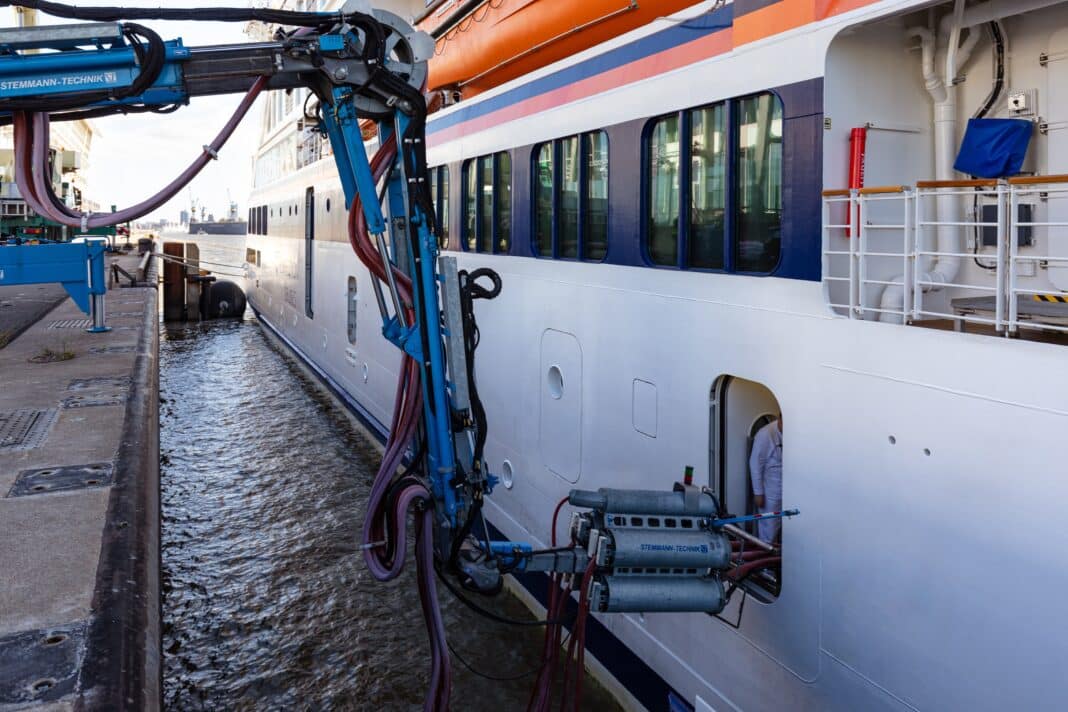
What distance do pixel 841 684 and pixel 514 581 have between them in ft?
15.2

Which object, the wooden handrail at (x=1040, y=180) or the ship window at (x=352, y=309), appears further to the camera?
the ship window at (x=352, y=309)

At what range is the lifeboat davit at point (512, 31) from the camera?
6787mm

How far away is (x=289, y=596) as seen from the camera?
8953 mm

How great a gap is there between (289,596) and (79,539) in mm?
3669

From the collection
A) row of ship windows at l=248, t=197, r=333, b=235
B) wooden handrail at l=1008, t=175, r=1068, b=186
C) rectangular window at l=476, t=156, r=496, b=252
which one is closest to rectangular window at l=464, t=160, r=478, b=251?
rectangular window at l=476, t=156, r=496, b=252

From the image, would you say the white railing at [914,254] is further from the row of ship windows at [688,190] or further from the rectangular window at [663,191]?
the rectangular window at [663,191]

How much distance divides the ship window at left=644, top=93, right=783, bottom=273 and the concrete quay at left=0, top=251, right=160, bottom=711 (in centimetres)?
372

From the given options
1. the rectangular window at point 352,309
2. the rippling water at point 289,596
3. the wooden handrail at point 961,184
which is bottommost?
the rippling water at point 289,596

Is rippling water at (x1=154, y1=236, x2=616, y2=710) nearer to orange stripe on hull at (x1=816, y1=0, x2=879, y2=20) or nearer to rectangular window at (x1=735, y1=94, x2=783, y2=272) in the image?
rectangular window at (x1=735, y1=94, x2=783, y2=272)

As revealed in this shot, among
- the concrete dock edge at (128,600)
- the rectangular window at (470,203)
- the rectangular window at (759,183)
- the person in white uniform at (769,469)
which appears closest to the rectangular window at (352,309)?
the rectangular window at (470,203)

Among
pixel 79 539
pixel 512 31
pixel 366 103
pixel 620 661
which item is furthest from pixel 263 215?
pixel 620 661

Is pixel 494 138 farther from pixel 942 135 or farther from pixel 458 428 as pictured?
pixel 942 135

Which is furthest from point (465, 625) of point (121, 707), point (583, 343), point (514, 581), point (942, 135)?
point (942, 135)

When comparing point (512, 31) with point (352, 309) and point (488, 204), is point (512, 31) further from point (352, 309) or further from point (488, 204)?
point (352, 309)
